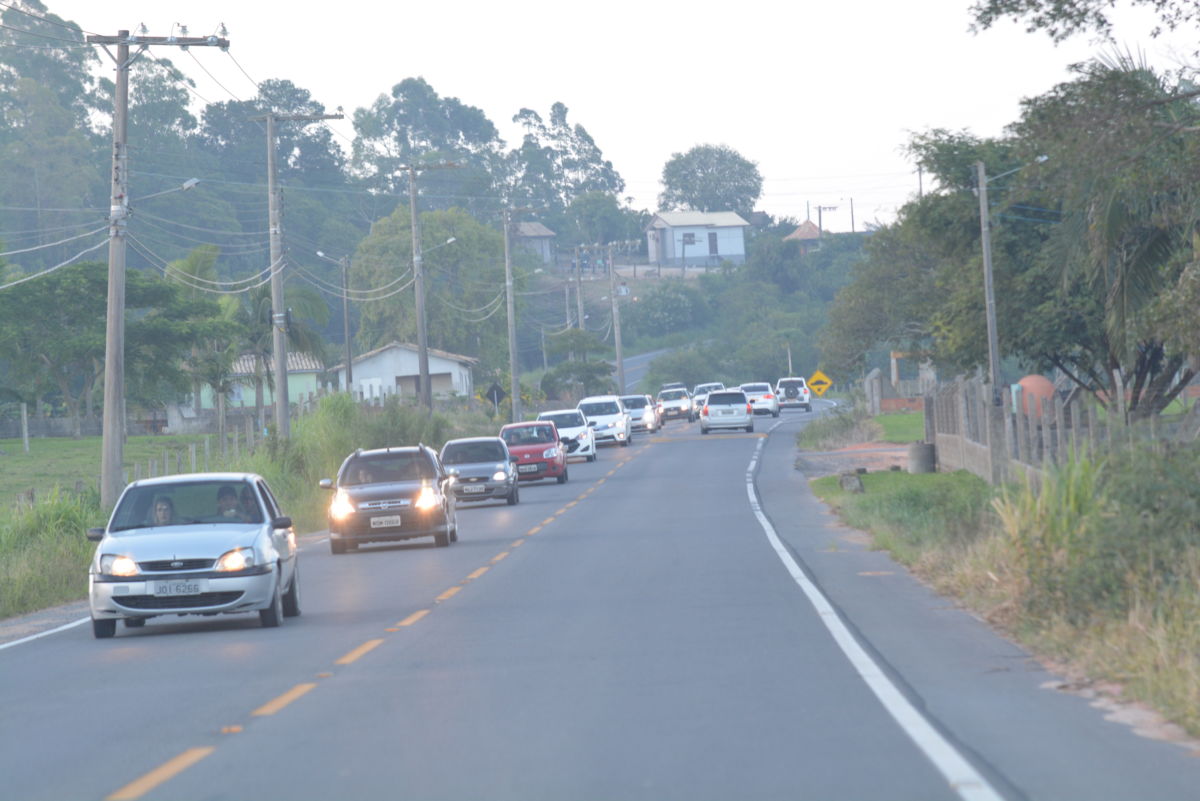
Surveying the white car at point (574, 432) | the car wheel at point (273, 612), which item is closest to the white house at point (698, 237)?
the white car at point (574, 432)

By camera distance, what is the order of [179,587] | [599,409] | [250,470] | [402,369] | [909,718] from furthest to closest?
1. [402,369]
2. [599,409]
3. [250,470]
4. [179,587]
5. [909,718]

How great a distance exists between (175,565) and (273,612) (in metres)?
1.06

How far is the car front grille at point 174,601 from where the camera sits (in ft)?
47.8

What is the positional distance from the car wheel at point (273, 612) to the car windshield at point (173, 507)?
860 millimetres

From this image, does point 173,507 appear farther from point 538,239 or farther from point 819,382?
point 538,239

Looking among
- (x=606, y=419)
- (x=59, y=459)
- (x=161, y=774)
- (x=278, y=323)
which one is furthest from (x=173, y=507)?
(x=606, y=419)

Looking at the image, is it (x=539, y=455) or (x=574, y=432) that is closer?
(x=539, y=455)

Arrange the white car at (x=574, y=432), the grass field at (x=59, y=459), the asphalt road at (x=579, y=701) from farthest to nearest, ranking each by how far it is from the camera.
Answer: the white car at (x=574, y=432), the grass field at (x=59, y=459), the asphalt road at (x=579, y=701)

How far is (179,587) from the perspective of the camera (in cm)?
1456

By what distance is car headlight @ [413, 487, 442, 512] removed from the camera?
79.8 ft

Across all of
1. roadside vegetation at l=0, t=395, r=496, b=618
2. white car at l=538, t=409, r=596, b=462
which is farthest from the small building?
white car at l=538, t=409, r=596, b=462

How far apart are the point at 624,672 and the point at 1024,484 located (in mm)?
4839

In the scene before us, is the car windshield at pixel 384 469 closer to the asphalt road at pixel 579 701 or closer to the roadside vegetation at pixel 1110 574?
the asphalt road at pixel 579 701

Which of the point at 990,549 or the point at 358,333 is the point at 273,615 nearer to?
the point at 990,549
